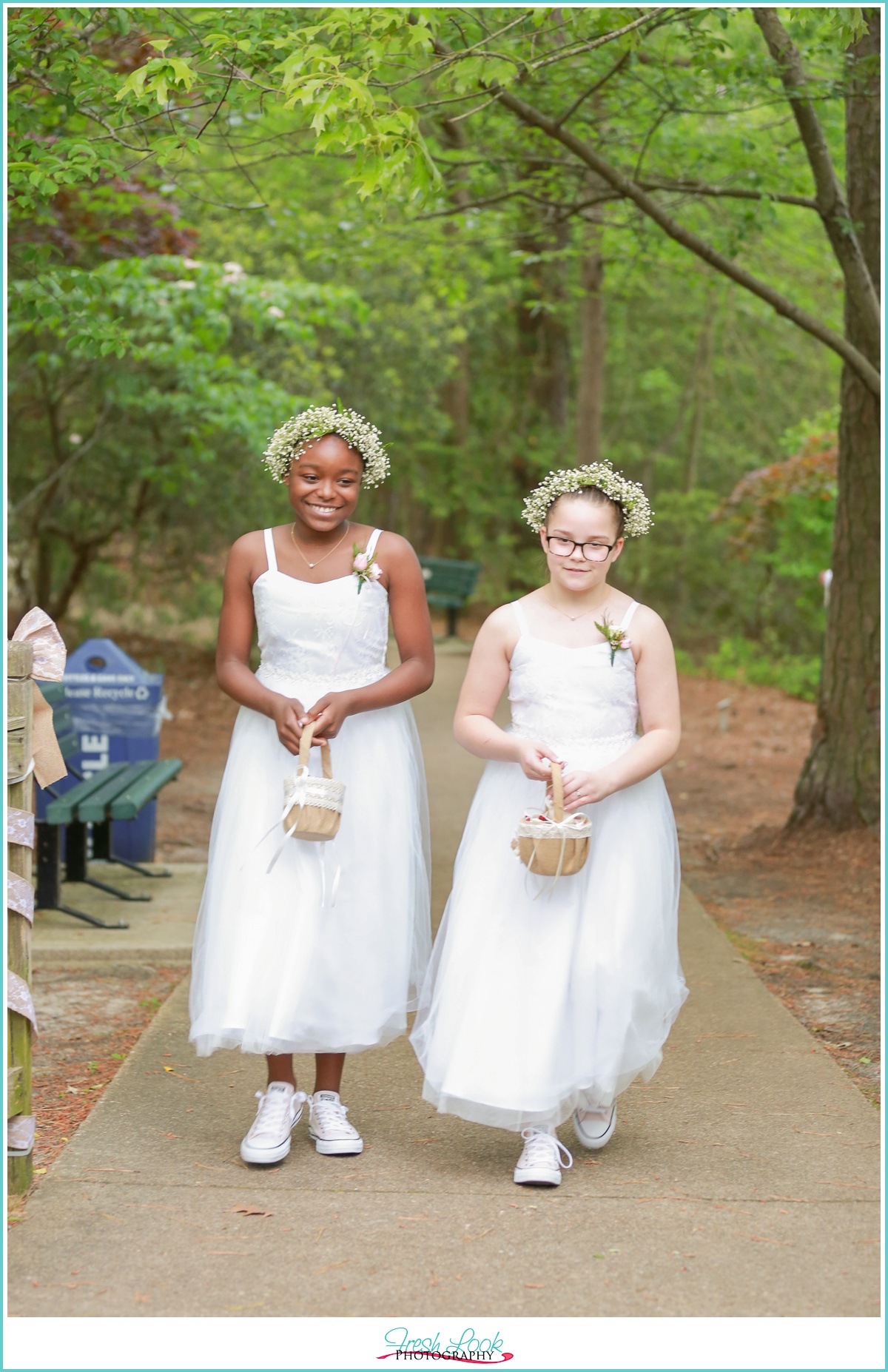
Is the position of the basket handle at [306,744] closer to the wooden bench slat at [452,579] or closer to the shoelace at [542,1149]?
the shoelace at [542,1149]

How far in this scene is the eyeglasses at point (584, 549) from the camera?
3.92 meters

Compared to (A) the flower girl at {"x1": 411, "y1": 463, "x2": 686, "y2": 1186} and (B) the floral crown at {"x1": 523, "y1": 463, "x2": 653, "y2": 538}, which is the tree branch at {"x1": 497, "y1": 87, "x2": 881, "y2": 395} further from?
(A) the flower girl at {"x1": 411, "y1": 463, "x2": 686, "y2": 1186}

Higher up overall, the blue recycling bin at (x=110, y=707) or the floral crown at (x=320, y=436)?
the floral crown at (x=320, y=436)

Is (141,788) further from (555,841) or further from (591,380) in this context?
(591,380)

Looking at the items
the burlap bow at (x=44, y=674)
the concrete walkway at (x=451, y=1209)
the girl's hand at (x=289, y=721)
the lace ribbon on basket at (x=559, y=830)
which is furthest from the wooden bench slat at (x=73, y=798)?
the lace ribbon on basket at (x=559, y=830)

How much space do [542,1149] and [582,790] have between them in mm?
970

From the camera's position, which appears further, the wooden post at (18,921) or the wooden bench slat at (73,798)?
the wooden bench slat at (73,798)

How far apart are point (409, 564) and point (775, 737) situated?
10.3m

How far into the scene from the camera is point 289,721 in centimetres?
388

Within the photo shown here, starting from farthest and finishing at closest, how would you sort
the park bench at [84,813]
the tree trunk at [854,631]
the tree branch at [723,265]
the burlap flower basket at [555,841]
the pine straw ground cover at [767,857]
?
the tree trunk at [854,631]
the tree branch at [723,265]
the park bench at [84,813]
the pine straw ground cover at [767,857]
the burlap flower basket at [555,841]

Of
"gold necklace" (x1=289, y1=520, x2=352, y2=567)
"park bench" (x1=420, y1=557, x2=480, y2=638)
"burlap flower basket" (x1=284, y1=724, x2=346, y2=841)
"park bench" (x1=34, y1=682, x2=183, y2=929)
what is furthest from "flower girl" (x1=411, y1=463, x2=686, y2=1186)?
"park bench" (x1=420, y1=557, x2=480, y2=638)

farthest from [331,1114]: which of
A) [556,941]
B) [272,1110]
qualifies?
[556,941]

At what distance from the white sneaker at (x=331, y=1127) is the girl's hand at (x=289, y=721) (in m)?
1.03

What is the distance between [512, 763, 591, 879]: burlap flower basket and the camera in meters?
3.68
